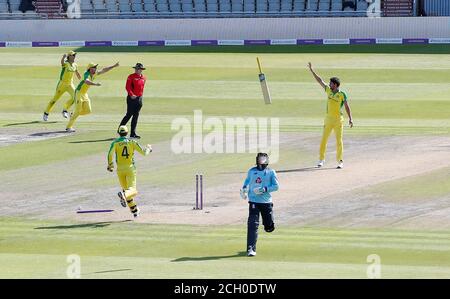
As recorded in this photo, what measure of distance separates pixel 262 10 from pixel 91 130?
1413 inches

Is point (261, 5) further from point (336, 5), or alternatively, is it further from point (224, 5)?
point (336, 5)

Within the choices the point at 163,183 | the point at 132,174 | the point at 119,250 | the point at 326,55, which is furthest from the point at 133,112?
the point at 326,55

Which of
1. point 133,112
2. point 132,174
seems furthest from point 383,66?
point 132,174

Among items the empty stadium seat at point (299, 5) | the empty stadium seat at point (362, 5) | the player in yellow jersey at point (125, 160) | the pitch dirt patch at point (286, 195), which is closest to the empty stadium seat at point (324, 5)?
the empty stadium seat at point (299, 5)

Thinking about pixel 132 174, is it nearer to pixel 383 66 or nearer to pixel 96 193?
pixel 96 193

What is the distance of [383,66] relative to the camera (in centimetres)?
5169

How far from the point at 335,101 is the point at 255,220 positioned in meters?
9.34

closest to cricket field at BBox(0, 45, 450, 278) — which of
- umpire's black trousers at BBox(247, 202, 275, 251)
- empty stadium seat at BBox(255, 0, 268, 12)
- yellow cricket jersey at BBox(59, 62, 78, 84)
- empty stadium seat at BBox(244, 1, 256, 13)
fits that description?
umpire's black trousers at BBox(247, 202, 275, 251)

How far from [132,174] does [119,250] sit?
3.07m

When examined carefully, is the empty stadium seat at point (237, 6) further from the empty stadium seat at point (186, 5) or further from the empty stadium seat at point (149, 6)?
the empty stadium seat at point (149, 6)

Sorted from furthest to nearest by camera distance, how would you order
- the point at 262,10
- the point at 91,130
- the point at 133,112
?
the point at 262,10, the point at 91,130, the point at 133,112

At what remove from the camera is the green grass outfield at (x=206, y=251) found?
18078 mm
